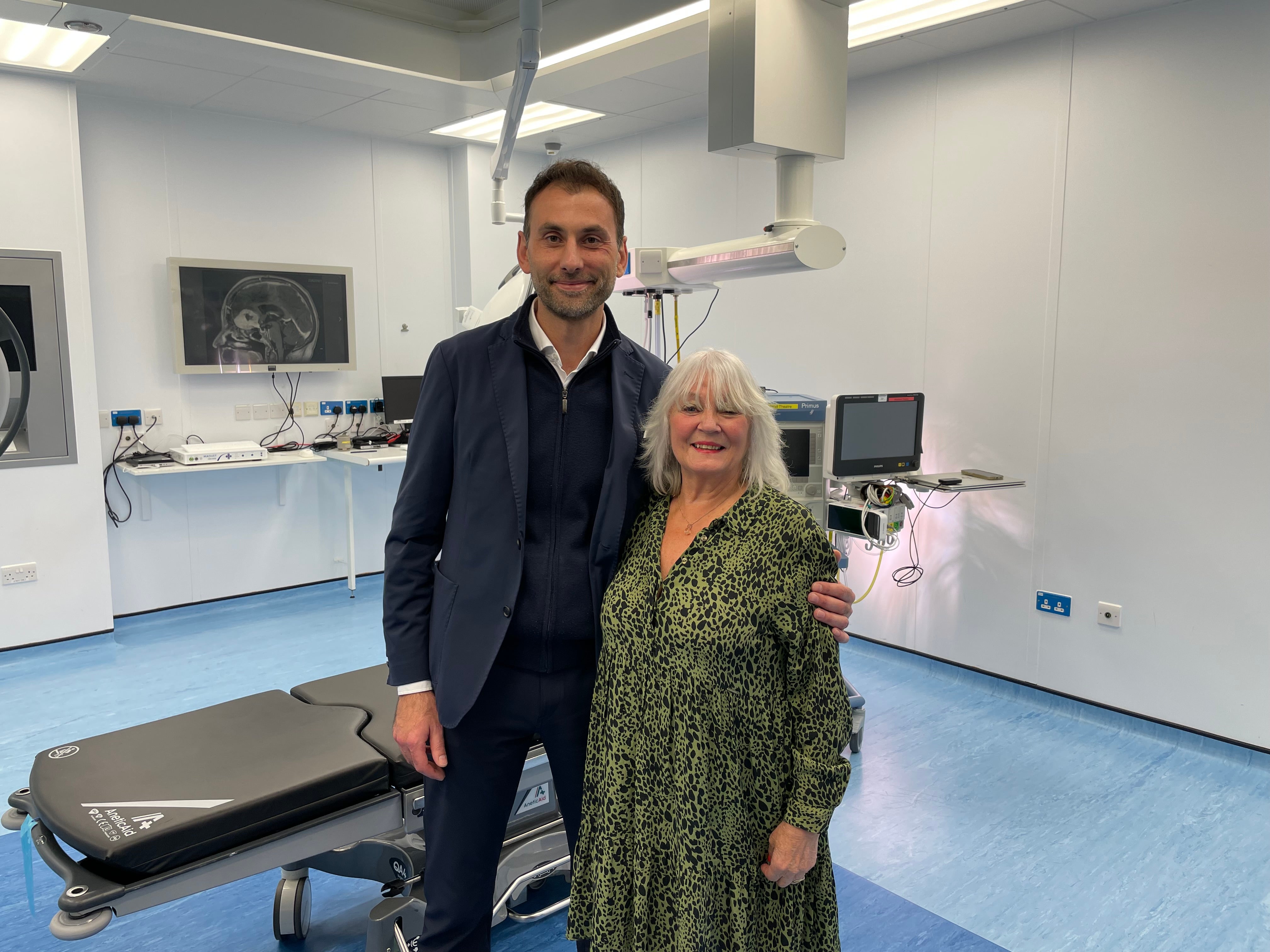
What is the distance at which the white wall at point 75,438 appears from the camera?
407 centimetres

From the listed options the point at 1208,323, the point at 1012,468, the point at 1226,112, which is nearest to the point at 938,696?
the point at 1012,468

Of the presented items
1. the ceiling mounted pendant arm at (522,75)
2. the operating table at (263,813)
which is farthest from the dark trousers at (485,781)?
the ceiling mounted pendant arm at (522,75)

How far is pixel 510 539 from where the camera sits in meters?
1.46

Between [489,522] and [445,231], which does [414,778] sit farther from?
[445,231]

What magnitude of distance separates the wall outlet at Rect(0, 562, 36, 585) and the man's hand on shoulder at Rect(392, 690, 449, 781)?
12.2 ft

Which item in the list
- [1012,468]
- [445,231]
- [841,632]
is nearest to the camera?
[841,632]

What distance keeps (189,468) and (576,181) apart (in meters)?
3.79

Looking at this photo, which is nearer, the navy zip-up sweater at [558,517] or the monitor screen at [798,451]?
the navy zip-up sweater at [558,517]

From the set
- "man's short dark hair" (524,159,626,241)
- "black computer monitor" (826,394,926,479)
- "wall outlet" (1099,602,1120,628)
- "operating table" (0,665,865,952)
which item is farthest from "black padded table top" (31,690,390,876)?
"wall outlet" (1099,602,1120,628)

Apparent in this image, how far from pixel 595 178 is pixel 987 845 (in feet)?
7.62

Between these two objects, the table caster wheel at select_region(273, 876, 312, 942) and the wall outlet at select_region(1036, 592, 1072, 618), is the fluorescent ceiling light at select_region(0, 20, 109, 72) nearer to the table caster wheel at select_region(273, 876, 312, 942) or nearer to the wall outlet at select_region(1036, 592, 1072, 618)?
the table caster wheel at select_region(273, 876, 312, 942)

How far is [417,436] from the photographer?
1511mm

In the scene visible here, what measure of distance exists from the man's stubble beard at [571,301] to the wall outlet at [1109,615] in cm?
293

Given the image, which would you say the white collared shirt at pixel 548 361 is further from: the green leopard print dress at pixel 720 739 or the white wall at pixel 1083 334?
the white wall at pixel 1083 334
